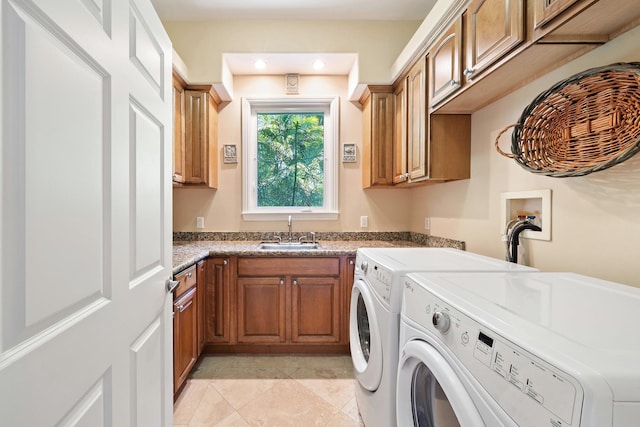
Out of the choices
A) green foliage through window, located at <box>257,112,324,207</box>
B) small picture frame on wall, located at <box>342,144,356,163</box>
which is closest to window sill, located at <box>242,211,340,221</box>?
green foliage through window, located at <box>257,112,324,207</box>

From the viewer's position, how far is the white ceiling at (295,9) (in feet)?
7.07

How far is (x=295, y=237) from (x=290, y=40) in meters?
1.69

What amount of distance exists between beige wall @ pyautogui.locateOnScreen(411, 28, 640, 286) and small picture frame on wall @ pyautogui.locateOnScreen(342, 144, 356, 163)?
3.65 feet

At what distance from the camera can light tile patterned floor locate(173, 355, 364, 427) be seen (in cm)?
162

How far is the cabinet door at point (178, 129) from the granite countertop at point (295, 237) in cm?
60

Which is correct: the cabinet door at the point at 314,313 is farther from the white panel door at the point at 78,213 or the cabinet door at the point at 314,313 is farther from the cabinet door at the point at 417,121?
the white panel door at the point at 78,213

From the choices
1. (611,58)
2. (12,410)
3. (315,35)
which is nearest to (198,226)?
(315,35)

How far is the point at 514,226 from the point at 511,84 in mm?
710

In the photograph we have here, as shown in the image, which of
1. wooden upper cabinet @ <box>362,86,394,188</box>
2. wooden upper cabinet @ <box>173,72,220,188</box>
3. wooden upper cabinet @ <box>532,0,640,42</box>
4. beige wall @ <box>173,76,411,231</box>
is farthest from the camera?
beige wall @ <box>173,76,411,231</box>

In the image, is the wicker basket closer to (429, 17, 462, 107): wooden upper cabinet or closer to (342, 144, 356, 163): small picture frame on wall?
(429, 17, 462, 107): wooden upper cabinet

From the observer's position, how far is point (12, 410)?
1.46 ft

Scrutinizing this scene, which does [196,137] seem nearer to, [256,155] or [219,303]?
[256,155]

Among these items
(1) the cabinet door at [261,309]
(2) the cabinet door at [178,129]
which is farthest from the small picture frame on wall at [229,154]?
(1) the cabinet door at [261,309]

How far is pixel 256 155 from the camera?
2846 millimetres
